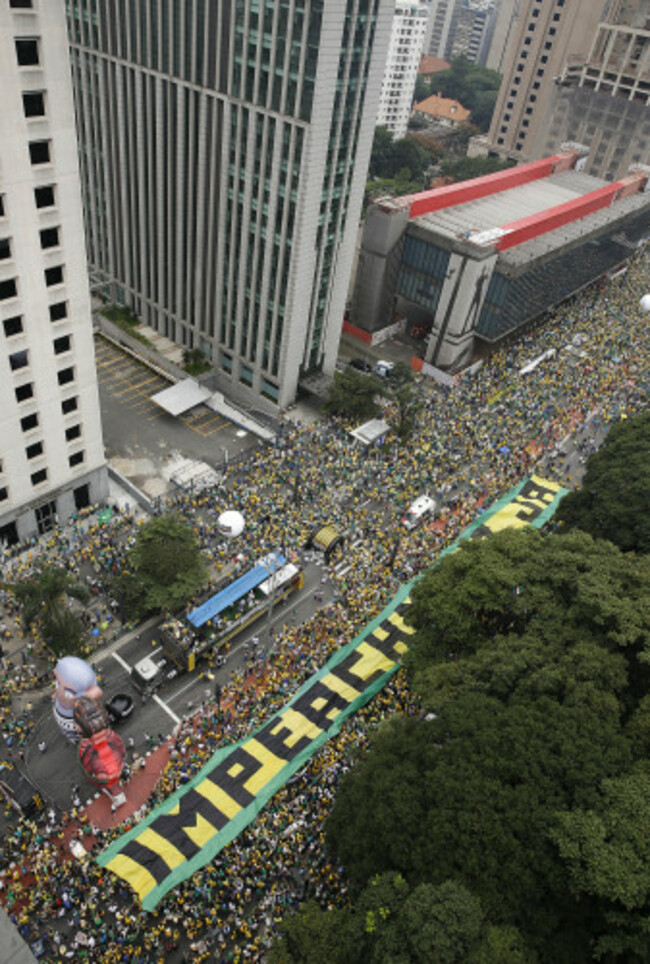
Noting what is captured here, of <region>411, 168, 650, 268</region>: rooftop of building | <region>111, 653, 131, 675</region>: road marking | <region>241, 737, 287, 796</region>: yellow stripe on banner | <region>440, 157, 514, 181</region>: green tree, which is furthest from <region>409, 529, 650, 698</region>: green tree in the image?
<region>440, 157, 514, 181</region>: green tree

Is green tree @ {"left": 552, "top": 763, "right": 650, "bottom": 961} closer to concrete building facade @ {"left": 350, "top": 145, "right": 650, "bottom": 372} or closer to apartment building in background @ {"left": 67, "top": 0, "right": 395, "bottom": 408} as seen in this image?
apartment building in background @ {"left": 67, "top": 0, "right": 395, "bottom": 408}

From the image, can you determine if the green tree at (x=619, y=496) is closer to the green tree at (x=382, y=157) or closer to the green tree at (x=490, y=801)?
the green tree at (x=490, y=801)

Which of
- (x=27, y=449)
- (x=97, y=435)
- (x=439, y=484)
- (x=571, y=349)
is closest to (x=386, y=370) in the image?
(x=439, y=484)

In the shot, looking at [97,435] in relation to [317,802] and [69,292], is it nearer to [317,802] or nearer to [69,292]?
[69,292]

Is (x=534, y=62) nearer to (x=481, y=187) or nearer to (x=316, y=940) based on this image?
(x=481, y=187)

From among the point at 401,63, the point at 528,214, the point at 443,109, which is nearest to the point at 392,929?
the point at 528,214
